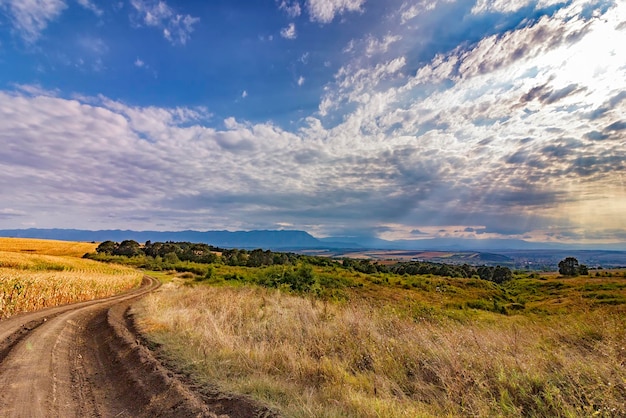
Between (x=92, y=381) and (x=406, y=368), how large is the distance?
7427 millimetres

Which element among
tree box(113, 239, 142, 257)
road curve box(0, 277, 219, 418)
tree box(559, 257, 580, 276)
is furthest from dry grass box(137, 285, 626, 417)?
tree box(113, 239, 142, 257)

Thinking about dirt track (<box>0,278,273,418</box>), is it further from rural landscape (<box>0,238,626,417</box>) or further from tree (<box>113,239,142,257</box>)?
tree (<box>113,239,142,257</box>)

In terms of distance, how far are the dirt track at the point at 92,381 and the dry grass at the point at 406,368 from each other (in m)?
0.62

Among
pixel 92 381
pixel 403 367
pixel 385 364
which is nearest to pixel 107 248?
pixel 92 381

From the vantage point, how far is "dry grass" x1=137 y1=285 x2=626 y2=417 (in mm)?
5422

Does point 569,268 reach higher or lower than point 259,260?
lower

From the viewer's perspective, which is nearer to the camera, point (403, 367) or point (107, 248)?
point (403, 367)

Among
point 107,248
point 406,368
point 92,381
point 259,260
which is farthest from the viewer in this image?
point 107,248

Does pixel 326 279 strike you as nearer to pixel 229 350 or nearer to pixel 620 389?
pixel 229 350

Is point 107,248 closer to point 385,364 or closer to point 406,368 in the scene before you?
point 385,364

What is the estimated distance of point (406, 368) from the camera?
24.6 ft

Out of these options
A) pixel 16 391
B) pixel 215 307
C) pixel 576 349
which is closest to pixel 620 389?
pixel 576 349

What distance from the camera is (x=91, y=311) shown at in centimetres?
1886

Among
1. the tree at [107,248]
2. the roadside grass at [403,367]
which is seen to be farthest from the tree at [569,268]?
the tree at [107,248]
